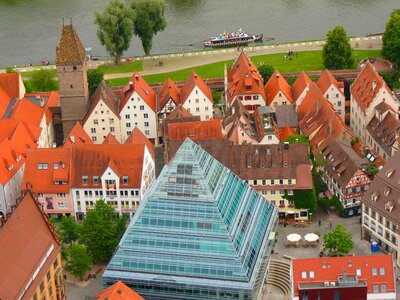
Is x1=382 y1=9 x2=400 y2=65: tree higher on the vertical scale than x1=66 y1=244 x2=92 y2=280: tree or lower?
higher

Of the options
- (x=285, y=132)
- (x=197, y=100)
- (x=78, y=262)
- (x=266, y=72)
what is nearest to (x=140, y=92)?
(x=197, y=100)

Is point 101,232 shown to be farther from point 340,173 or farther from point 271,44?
point 271,44

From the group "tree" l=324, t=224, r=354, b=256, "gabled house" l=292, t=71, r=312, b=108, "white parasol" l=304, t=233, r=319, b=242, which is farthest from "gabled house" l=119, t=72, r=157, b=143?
"tree" l=324, t=224, r=354, b=256

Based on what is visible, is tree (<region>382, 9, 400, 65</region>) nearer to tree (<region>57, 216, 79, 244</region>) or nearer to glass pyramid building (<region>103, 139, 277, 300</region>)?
glass pyramid building (<region>103, 139, 277, 300</region>)

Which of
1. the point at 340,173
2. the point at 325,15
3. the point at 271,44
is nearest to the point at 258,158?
the point at 340,173

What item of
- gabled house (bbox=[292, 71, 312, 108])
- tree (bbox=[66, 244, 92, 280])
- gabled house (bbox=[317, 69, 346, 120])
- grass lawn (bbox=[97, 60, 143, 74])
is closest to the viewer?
tree (bbox=[66, 244, 92, 280])

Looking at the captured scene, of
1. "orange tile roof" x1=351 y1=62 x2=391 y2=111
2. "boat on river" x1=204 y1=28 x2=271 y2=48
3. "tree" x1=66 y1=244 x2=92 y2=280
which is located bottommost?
"tree" x1=66 y1=244 x2=92 y2=280
